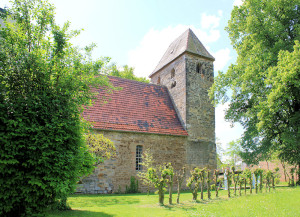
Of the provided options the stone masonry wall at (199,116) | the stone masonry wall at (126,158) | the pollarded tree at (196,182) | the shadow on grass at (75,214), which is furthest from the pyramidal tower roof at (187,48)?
the shadow on grass at (75,214)

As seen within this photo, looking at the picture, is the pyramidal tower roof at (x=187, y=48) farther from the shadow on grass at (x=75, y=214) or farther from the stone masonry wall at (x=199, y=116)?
the shadow on grass at (x=75, y=214)

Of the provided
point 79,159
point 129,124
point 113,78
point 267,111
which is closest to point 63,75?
point 79,159

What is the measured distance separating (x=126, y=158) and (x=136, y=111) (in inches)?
150

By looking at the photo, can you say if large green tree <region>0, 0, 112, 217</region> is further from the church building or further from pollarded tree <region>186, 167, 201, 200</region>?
the church building

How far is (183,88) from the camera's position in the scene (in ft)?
63.8

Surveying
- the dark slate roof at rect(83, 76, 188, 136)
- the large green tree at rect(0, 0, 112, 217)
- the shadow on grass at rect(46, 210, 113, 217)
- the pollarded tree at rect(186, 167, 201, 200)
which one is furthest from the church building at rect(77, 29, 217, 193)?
the large green tree at rect(0, 0, 112, 217)

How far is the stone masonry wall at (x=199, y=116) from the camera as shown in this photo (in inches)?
723

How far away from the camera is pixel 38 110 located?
20.2 ft

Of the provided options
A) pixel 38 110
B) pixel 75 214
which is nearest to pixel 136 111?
pixel 75 214

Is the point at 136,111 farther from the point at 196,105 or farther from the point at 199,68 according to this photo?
the point at 199,68

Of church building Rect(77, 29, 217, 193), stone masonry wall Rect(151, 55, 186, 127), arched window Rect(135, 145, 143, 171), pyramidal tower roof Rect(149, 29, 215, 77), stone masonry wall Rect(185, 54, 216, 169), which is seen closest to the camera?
church building Rect(77, 29, 217, 193)

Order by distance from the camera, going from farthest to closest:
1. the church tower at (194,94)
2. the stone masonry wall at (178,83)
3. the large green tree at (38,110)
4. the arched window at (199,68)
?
the arched window at (199,68) → the stone masonry wall at (178,83) → the church tower at (194,94) → the large green tree at (38,110)

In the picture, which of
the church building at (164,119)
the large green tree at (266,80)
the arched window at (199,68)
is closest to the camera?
the large green tree at (266,80)

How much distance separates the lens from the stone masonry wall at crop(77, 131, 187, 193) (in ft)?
47.2
